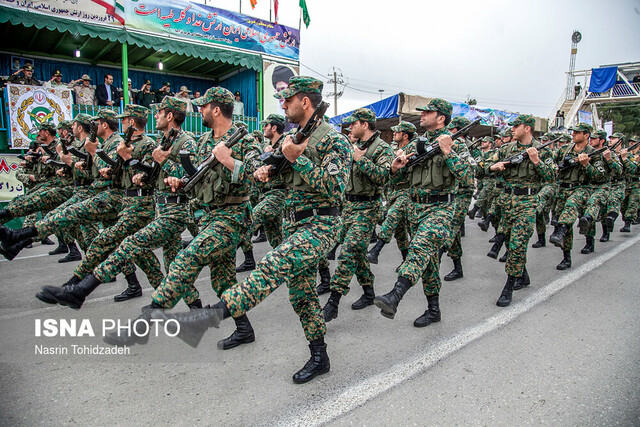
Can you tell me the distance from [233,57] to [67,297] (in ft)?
33.4

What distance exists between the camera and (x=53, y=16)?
9812mm

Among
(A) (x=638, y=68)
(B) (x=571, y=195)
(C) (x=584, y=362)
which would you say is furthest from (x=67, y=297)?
(A) (x=638, y=68)

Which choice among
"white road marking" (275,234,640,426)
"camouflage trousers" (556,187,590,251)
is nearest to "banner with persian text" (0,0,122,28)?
"camouflage trousers" (556,187,590,251)

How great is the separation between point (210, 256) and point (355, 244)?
149 cm

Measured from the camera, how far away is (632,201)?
8922 millimetres

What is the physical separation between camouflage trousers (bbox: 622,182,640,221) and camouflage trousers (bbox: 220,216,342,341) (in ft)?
28.7

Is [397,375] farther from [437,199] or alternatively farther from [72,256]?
[72,256]

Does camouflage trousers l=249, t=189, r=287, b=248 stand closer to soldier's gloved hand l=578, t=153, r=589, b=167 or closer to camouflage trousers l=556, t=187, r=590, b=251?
camouflage trousers l=556, t=187, r=590, b=251

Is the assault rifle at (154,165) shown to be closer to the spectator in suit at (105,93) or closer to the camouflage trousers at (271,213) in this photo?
the camouflage trousers at (271,213)

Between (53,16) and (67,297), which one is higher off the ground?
(53,16)

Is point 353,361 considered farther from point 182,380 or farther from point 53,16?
point 53,16

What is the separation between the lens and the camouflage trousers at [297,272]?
2439mm

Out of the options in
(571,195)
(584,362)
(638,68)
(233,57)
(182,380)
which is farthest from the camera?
(638,68)

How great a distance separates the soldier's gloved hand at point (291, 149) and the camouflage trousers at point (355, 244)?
A: 167 cm
